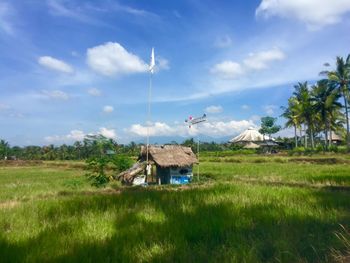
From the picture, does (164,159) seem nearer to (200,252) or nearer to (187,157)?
(187,157)

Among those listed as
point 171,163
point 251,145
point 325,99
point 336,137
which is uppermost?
point 325,99

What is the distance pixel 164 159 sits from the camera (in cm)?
2134

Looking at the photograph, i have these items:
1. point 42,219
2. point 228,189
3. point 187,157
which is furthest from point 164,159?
point 42,219

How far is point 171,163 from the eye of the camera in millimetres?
21109

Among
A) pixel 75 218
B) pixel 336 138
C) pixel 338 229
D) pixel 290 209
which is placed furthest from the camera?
pixel 336 138

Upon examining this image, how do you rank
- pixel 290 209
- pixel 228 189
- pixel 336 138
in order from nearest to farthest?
1. pixel 290 209
2. pixel 228 189
3. pixel 336 138

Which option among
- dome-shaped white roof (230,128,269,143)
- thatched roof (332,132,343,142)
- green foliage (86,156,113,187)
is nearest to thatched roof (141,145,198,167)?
green foliage (86,156,113,187)

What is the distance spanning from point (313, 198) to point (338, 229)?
101 inches

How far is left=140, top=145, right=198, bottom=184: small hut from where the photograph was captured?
21.2m

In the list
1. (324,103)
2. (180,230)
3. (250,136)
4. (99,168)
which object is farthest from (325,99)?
(180,230)

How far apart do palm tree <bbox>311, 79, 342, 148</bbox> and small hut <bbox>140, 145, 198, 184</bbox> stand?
86.7 feet

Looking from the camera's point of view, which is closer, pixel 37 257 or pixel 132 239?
pixel 37 257

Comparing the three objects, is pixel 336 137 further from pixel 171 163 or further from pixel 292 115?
pixel 171 163

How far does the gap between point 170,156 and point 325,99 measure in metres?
30.1
